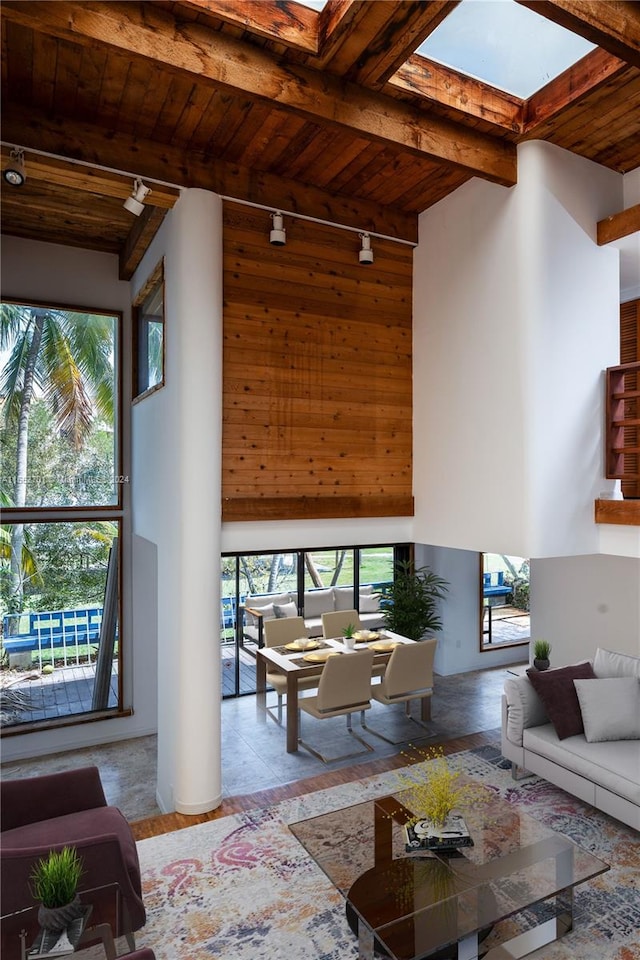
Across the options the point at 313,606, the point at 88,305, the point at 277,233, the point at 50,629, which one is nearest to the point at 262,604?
the point at 313,606

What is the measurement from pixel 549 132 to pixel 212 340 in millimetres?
2828

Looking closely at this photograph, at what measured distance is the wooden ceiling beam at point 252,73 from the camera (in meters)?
2.80

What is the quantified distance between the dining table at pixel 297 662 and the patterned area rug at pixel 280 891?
43.6 inches

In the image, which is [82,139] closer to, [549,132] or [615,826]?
[549,132]

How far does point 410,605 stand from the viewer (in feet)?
23.5

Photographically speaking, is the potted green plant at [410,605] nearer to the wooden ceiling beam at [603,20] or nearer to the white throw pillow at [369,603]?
the white throw pillow at [369,603]

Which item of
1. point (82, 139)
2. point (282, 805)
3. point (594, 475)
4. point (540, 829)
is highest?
point (82, 139)

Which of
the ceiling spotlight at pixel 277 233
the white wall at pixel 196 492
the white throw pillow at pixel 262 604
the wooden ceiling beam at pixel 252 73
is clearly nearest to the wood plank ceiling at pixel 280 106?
the wooden ceiling beam at pixel 252 73

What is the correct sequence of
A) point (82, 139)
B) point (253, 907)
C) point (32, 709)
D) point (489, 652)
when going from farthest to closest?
point (489, 652) → point (32, 709) → point (82, 139) → point (253, 907)

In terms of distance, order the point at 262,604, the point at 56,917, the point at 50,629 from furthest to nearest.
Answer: the point at 262,604 → the point at 50,629 → the point at 56,917

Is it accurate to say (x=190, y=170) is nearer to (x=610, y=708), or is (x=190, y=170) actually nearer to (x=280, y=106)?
(x=280, y=106)

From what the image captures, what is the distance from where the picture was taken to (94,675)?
20.3ft

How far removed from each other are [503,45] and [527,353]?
1.89 metres

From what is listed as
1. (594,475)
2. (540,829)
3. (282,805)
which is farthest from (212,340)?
(540,829)
